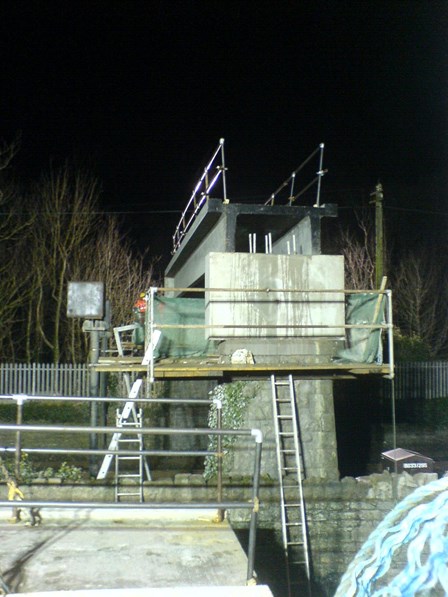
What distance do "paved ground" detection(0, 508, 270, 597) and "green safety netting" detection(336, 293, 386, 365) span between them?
5845mm

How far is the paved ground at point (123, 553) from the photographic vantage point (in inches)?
177

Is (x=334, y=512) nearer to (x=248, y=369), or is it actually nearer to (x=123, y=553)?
(x=248, y=369)

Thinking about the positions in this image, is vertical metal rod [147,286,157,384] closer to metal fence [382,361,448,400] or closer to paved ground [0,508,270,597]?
paved ground [0,508,270,597]

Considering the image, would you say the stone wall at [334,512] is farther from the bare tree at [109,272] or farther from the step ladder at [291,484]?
the bare tree at [109,272]

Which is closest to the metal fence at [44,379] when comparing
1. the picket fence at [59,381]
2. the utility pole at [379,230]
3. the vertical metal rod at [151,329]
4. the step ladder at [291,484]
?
the picket fence at [59,381]

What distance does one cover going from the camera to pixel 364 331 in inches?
457

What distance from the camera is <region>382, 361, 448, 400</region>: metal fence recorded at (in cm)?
2445

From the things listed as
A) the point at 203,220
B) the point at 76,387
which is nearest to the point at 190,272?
the point at 203,220

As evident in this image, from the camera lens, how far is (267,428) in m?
11.4

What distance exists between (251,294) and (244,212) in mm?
1615

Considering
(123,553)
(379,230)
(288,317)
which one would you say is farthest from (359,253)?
(123,553)

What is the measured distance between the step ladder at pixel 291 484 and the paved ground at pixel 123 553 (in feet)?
15.5

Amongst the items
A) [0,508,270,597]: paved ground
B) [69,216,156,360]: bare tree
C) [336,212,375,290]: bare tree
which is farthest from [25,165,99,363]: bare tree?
[0,508,270,597]: paved ground

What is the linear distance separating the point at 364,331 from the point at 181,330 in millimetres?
3362
